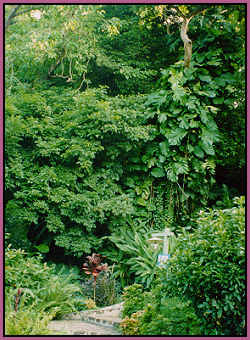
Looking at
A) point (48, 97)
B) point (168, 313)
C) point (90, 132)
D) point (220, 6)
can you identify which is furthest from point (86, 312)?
point (220, 6)

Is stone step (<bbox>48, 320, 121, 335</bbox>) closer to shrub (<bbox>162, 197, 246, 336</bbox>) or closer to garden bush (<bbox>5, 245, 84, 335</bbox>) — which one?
garden bush (<bbox>5, 245, 84, 335</bbox>)

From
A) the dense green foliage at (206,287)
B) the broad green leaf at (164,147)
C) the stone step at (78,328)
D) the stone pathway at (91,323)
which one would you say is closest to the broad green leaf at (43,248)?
the stone pathway at (91,323)

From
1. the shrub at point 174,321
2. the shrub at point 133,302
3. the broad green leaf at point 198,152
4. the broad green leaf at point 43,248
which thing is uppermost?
the broad green leaf at point 198,152

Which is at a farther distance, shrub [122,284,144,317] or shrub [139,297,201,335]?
shrub [122,284,144,317]

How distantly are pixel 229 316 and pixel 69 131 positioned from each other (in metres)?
3.76

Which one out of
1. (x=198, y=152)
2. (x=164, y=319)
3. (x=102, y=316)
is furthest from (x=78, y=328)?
(x=198, y=152)

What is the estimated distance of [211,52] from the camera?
6.66m

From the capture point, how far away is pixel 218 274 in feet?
12.2

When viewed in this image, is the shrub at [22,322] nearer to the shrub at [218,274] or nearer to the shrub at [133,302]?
the shrub at [133,302]

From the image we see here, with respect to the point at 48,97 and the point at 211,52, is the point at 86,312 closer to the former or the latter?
the point at 48,97

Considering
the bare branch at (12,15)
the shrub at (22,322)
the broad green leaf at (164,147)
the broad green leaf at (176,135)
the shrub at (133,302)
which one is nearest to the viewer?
the shrub at (22,322)

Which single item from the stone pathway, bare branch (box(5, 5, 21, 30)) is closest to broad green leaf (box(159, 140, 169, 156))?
the stone pathway

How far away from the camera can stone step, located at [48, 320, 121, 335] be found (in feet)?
13.5

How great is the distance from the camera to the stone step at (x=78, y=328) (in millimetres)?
4105
